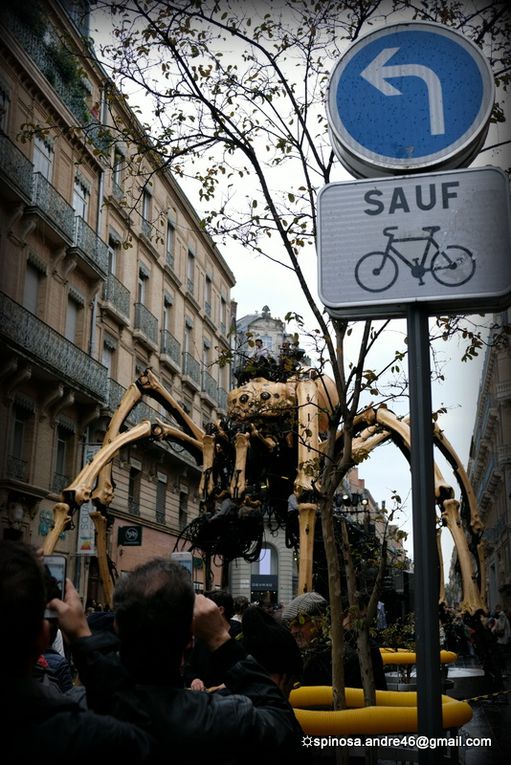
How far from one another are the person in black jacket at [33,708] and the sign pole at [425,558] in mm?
653

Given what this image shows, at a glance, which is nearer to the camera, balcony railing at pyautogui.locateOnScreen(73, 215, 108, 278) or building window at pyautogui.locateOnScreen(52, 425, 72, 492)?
building window at pyautogui.locateOnScreen(52, 425, 72, 492)

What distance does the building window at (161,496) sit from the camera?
1268 inches

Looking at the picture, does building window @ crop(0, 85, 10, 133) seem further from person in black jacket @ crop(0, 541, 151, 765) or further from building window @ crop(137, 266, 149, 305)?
person in black jacket @ crop(0, 541, 151, 765)

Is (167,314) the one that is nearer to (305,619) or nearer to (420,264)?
(305,619)

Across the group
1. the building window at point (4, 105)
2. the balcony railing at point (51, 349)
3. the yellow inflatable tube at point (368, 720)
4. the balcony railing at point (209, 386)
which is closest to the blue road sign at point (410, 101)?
the yellow inflatable tube at point (368, 720)

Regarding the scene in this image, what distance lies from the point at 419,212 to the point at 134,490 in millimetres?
28588

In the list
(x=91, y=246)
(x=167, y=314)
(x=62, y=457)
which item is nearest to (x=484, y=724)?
(x=62, y=457)

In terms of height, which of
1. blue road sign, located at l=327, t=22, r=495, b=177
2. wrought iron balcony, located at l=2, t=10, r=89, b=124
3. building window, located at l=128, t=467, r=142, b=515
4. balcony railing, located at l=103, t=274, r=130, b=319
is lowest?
blue road sign, located at l=327, t=22, r=495, b=177

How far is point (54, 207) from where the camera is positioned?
913 inches

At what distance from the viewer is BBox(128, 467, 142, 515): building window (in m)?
29.6

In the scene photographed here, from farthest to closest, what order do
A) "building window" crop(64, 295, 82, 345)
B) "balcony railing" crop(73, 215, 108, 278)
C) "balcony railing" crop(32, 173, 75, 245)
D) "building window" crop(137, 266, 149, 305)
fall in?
"building window" crop(137, 266, 149, 305), "building window" crop(64, 295, 82, 345), "balcony railing" crop(73, 215, 108, 278), "balcony railing" crop(32, 173, 75, 245)

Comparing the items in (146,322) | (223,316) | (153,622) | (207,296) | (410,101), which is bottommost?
(153,622)

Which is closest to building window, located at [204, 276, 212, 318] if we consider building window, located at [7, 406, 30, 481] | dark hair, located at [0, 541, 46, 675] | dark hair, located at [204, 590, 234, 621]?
building window, located at [7, 406, 30, 481]

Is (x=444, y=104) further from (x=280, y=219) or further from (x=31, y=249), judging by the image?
(x=31, y=249)
